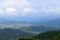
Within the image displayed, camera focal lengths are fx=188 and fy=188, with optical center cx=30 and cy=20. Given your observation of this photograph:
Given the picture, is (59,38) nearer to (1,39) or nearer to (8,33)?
(1,39)

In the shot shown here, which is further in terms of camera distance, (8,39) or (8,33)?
(8,33)

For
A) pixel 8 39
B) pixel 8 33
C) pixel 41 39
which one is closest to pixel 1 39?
pixel 8 39

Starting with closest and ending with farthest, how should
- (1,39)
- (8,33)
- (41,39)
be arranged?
(41,39)
(1,39)
(8,33)

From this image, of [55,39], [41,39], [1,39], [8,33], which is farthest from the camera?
[8,33]

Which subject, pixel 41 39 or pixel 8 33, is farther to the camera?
pixel 8 33

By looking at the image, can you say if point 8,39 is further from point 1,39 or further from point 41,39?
point 41,39

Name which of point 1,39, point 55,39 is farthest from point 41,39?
point 1,39

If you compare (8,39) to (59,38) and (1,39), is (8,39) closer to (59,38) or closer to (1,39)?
(1,39)

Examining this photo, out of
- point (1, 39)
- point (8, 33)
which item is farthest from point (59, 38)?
point (8, 33)

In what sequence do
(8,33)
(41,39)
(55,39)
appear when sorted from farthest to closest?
1. (8,33)
2. (41,39)
3. (55,39)
